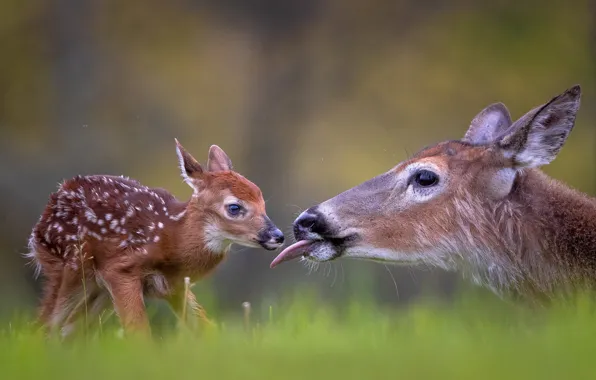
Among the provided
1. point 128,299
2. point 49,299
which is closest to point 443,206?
point 128,299

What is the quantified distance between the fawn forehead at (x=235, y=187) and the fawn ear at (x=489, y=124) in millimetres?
1268

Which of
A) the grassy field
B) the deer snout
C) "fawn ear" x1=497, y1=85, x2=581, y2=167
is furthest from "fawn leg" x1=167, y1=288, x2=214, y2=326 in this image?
"fawn ear" x1=497, y1=85, x2=581, y2=167

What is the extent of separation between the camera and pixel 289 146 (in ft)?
51.8

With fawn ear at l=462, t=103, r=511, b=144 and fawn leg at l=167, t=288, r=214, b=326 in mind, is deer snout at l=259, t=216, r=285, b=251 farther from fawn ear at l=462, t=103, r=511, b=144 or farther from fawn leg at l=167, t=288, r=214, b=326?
fawn ear at l=462, t=103, r=511, b=144

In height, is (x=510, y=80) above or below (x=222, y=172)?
above

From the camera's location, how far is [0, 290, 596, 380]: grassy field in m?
3.73

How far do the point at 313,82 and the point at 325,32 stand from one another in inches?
35.8

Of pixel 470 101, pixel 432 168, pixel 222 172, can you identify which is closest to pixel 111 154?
pixel 470 101

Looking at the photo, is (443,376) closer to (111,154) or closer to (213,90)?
(111,154)

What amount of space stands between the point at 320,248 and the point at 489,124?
1.45 meters

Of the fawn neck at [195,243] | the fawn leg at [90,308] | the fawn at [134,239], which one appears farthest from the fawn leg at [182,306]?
the fawn leg at [90,308]

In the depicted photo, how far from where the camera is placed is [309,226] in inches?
249

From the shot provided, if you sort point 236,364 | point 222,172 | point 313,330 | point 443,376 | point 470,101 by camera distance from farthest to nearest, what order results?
point 470,101 < point 222,172 < point 313,330 < point 236,364 < point 443,376

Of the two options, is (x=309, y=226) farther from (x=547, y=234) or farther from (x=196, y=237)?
(x=547, y=234)
